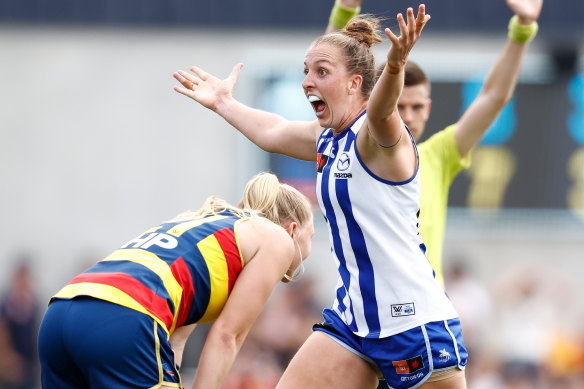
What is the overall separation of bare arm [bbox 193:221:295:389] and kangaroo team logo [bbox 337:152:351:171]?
40 cm

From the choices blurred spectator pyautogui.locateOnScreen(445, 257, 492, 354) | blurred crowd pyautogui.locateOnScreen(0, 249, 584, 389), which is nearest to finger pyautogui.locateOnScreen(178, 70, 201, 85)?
blurred crowd pyautogui.locateOnScreen(0, 249, 584, 389)

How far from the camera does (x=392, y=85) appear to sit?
3408 millimetres

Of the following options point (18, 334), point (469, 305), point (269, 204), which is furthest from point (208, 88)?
point (18, 334)

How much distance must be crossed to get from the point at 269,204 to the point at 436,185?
3.18ft

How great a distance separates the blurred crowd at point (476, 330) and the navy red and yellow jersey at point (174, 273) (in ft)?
17.2

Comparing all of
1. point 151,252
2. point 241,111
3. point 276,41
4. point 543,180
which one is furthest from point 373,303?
point 276,41

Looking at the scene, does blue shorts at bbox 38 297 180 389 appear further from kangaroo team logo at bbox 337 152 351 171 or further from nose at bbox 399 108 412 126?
nose at bbox 399 108 412 126

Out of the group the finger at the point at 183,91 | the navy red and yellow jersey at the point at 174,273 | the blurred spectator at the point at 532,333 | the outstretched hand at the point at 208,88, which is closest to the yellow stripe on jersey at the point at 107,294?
the navy red and yellow jersey at the point at 174,273

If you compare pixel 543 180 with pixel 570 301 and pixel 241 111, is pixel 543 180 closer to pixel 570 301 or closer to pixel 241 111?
pixel 570 301

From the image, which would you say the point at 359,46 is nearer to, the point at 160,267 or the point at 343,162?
the point at 343,162

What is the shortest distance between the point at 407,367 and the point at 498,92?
1.62m

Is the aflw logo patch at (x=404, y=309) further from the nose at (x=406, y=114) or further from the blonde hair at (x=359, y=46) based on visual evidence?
the nose at (x=406, y=114)

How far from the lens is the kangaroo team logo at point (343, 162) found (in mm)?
3807

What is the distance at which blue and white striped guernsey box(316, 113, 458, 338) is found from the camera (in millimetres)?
3781
